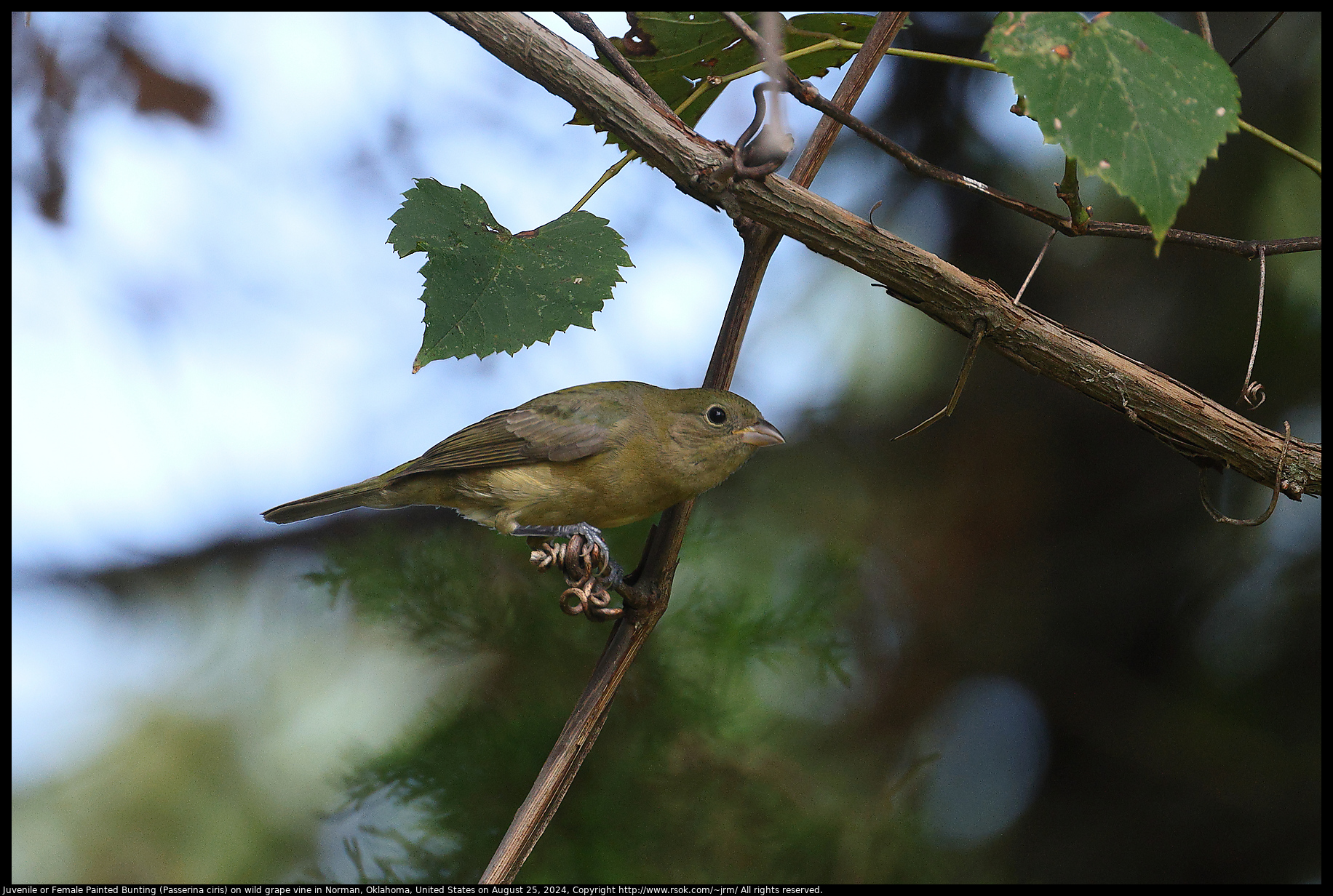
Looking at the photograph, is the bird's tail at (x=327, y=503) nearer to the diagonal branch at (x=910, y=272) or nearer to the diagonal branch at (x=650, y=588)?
the diagonal branch at (x=650, y=588)

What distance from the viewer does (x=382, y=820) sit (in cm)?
219

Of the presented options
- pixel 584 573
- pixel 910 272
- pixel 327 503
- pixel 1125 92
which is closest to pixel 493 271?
pixel 584 573

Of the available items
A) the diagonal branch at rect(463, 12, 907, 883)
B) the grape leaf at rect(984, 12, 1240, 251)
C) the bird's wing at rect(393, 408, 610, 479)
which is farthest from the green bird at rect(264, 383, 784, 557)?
the grape leaf at rect(984, 12, 1240, 251)

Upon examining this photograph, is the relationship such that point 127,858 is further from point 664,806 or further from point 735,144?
point 735,144

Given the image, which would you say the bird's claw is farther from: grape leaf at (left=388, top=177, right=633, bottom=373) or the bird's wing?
the bird's wing

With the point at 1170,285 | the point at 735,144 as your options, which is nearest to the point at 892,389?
the point at 1170,285

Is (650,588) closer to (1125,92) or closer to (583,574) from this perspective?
(583,574)

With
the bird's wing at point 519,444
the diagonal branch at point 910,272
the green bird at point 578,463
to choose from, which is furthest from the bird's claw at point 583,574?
the diagonal branch at point 910,272

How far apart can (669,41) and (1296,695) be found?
2.72 meters

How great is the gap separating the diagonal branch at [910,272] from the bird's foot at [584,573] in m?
0.71

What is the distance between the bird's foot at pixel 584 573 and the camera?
1670mm

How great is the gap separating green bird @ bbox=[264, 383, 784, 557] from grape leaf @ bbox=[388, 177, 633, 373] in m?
0.64

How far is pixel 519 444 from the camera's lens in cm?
236

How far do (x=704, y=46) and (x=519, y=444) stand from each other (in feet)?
3.58
